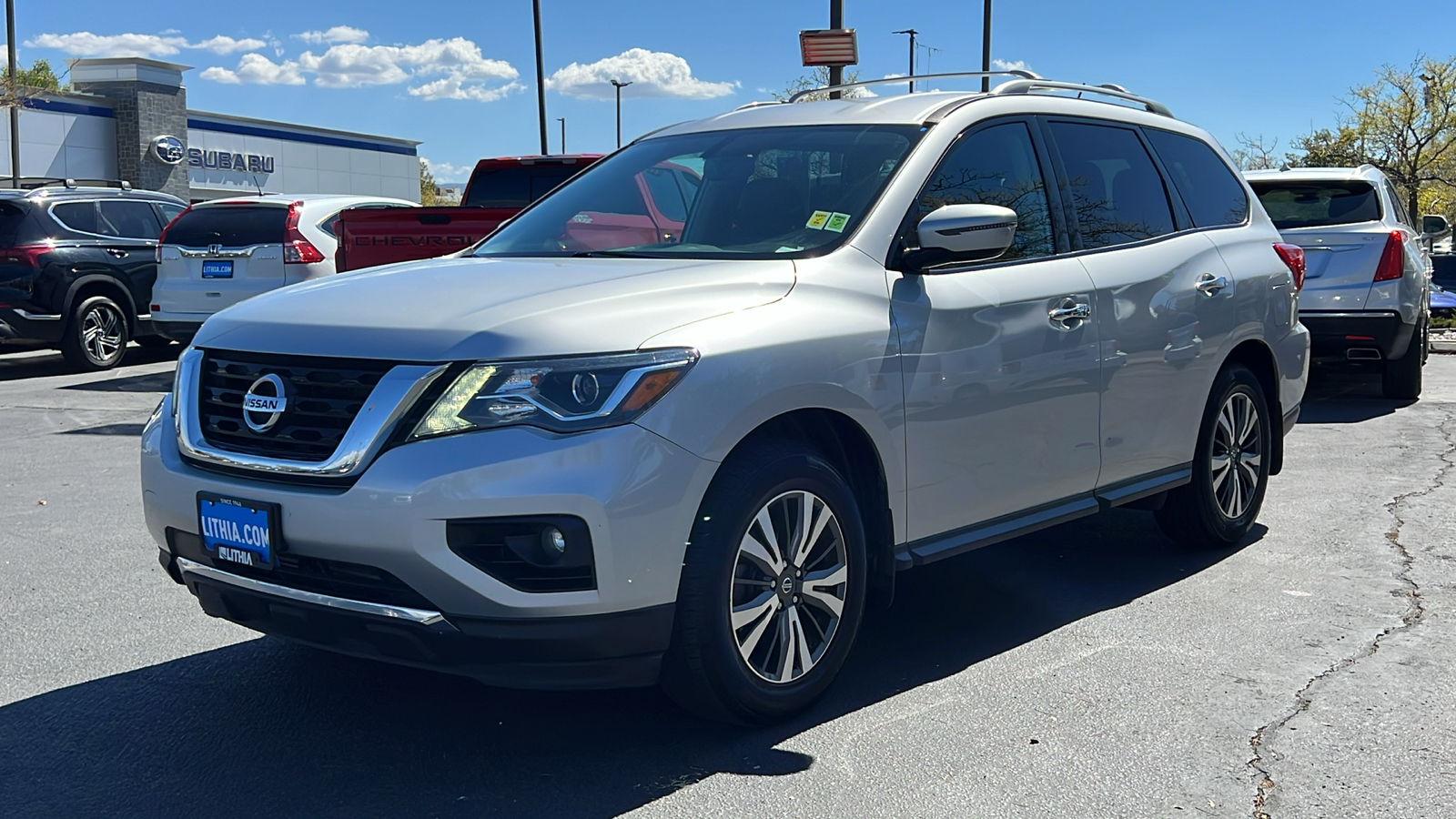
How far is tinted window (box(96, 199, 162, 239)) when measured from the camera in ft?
47.1

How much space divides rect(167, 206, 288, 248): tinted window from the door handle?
895 cm

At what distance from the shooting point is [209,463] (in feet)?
12.0

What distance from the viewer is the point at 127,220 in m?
14.6

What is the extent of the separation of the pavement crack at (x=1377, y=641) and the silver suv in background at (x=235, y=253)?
844cm

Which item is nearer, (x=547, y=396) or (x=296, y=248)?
(x=547, y=396)

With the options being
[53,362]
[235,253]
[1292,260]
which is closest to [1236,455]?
[1292,260]

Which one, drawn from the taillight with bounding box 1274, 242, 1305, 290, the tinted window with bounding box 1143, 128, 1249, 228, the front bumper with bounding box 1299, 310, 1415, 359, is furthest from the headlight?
the front bumper with bounding box 1299, 310, 1415, 359

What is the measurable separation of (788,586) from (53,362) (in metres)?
13.5

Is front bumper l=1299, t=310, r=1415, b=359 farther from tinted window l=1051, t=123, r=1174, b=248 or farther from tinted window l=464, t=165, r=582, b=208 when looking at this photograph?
tinted window l=464, t=165, r=582, b=208

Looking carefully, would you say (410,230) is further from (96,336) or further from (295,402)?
(96,336)

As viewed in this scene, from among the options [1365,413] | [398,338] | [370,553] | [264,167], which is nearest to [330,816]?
[370,553]

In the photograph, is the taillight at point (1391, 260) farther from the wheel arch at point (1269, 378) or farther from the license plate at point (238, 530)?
the license plate at point (238, 530)

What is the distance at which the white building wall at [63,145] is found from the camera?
37.1m

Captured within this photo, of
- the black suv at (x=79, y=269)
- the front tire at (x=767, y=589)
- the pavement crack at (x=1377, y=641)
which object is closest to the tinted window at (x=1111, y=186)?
the pavement crack at (x=1377, y=641)
